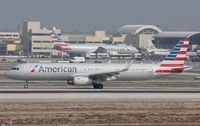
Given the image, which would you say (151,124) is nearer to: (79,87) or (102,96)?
(102,96)

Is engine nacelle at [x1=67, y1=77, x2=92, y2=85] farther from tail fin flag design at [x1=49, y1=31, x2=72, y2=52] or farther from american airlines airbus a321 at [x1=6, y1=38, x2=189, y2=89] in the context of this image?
tail fin flag design at [x1=49, y1=31, x2=72, y2=52]

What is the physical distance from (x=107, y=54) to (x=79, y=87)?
12470 cm

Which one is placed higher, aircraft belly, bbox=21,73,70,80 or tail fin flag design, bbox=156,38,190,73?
tail fin flag design, bbox=156,38,190,73

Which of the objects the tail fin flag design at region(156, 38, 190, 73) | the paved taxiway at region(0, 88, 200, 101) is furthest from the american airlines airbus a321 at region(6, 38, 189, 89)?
the paved taxiway at region(0, 88, 200, 101)

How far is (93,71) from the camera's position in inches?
2820

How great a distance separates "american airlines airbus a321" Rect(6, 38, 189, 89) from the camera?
6969cm

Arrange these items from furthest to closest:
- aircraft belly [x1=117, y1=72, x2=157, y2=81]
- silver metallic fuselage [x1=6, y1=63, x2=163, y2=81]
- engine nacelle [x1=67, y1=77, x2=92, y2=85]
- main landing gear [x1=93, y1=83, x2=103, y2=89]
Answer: aircraft belly [x1=117, y1=72, x2=157, y2=81] < main landing gear [x1=93, y1=83, x2=103, y2=89] < silver metallic fuselage [x1=6, y1=63, x2=163, y2=81] < engine nacelle [x1=67, y1=77, x2=92, y2=85]

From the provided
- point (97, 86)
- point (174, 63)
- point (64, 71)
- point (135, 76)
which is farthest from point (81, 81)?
point (174, 63)

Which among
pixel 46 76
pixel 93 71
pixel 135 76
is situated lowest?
pixel 135 76

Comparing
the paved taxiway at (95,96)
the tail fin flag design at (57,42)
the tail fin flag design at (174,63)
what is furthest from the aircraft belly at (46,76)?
the tail fin flag design at (57,42)

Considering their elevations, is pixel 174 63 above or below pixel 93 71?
above

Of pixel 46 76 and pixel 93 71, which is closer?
pixel 46 76

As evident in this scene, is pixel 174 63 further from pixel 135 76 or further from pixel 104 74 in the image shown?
pixel 104 74

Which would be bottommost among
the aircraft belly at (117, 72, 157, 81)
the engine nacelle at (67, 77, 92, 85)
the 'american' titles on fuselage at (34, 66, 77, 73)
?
the engine nacelle at (67, 77, 92, 85)
